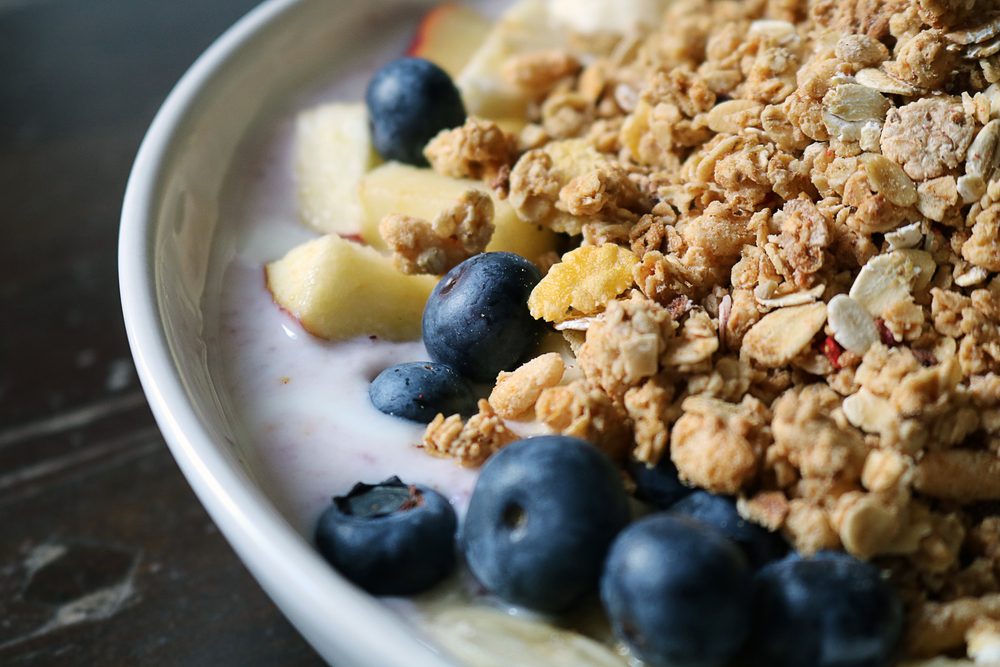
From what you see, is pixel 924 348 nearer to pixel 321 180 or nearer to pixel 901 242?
pixel 901 242

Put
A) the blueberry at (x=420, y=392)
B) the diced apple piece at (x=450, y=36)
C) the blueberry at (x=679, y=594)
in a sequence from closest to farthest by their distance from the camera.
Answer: the blueberry at (x=679, y=594) → the blueberry at (x=420, y=392) → the diced apple piece at (x=450, y=36)

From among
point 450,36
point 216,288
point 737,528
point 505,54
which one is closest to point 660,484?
point 737,528

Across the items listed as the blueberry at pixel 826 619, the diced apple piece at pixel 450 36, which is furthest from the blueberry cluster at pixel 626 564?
the diced apple piece at pixel 450 36

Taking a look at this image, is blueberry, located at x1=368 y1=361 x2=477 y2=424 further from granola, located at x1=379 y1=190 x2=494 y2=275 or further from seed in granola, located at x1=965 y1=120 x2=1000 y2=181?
seed in granola, located at x1=965 y1=120 x2=1000 y2=181

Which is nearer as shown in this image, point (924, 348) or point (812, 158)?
point (924, 348)

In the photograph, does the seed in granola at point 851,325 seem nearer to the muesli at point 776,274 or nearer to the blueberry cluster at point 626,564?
the muesli at point 776,274

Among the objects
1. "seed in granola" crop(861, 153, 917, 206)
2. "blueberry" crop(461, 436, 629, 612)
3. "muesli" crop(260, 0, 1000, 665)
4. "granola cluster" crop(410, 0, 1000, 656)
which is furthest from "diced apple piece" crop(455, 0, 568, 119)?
"blueberry" crop(461, 436, 629, 612)

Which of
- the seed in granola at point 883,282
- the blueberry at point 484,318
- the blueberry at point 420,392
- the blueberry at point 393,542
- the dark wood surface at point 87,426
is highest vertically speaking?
the seed in granola at point 883,282

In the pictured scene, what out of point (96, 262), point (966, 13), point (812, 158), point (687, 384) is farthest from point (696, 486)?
point (96, 262)

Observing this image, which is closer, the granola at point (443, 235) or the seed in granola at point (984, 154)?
the seed in granola at point (984, 154)
